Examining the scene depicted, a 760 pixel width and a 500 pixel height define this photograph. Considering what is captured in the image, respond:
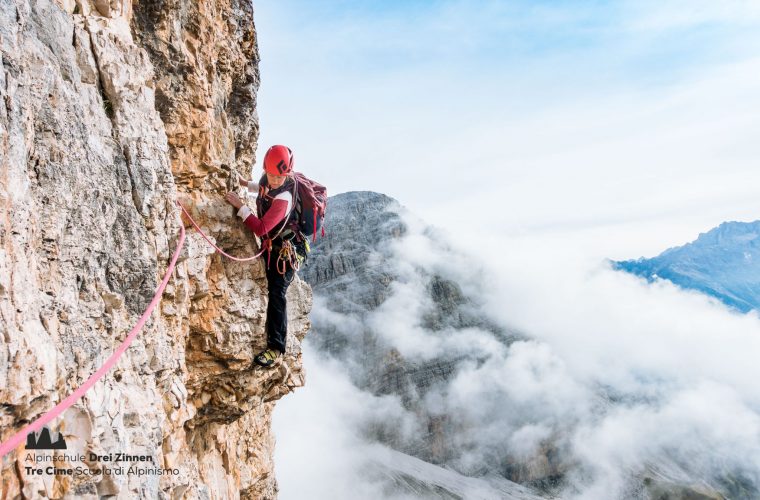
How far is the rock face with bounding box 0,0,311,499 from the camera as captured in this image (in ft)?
13.3

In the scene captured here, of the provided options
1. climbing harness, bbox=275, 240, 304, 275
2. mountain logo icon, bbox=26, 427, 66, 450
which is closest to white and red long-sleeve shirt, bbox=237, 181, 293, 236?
climbing harness, bbox=275, 240, 304, 275

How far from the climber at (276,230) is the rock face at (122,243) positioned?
0.24m

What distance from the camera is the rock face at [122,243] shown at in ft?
13.3

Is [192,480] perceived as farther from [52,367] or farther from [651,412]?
[651,412]

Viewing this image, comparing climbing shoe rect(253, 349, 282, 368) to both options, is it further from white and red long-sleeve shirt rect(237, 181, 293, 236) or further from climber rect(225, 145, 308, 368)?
white and red long-sleeve shirt rect(237, 181, 293, 236)

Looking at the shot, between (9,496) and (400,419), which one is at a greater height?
(9,496)

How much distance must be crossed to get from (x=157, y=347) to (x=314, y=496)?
487 ft

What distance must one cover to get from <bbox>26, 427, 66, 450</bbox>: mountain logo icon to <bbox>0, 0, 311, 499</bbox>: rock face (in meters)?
0.09

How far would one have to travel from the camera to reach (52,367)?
4.12 m

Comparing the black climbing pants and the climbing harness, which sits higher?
the climbing harness

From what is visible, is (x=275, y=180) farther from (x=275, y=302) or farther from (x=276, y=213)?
(x=275, y=302)

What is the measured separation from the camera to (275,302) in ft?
30.6

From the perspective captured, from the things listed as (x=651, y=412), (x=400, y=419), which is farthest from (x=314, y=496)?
(x=651, y=412)

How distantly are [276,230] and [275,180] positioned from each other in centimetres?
93
